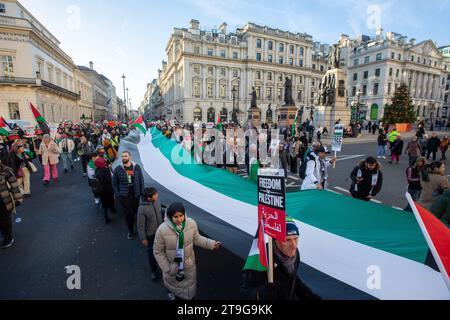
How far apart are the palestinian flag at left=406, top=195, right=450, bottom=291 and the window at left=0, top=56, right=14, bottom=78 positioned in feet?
137

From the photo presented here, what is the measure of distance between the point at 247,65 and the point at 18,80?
44965 mm

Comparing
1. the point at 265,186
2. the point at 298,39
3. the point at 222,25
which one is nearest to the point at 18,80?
the point at 265,186

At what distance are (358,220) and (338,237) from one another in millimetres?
518

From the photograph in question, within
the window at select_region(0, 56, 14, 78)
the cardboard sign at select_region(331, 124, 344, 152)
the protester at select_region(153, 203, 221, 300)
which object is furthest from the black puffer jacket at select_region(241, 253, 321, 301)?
the window at select_region(0, 56, 14, 78)

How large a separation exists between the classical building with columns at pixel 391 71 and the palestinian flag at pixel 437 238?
206ft

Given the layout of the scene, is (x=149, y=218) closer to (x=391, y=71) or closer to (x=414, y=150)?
(x=414, y=150)

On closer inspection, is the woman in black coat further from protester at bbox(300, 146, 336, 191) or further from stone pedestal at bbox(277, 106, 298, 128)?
stone pedestal at bbox(277, 106, 298, 128)

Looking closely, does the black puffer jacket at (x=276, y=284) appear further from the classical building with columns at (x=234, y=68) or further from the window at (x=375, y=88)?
the window at (x=375, y=88)

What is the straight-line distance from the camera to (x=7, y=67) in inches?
1164

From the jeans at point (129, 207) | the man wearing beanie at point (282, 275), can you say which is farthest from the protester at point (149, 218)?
the man wearing beanie at point (282, 275)

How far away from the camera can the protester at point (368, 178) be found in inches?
187

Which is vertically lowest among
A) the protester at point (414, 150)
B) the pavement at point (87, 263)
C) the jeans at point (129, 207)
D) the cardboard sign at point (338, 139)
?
the pavement at point (87, 263)

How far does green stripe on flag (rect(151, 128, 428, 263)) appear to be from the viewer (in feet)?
8.77
